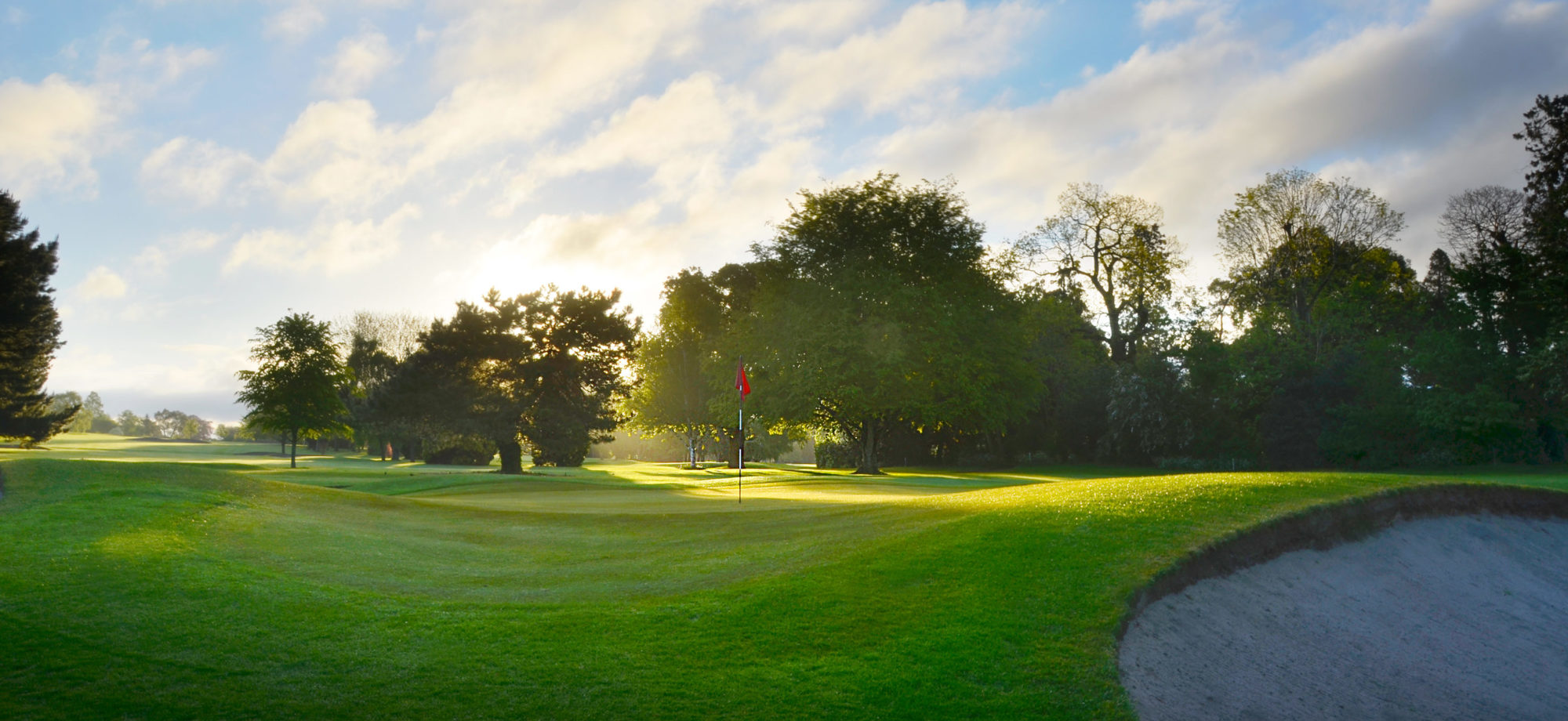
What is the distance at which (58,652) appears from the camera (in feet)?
25.1

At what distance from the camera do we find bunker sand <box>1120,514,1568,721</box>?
867 cm

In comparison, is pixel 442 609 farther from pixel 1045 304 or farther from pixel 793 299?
pixel 1045 304

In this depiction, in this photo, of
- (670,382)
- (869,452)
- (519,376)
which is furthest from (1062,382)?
(519,376)

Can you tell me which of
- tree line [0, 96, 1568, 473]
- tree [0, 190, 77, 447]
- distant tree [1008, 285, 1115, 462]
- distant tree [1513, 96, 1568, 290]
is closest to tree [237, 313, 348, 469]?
tree line [0, 96, 1568, 473]

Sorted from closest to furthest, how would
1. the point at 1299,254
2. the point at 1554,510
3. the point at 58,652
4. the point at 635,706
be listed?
1. the point at 635,706
2. the point at 58,652
3. the point at 1554,510
4. the point at 1299,254

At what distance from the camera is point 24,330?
52750mm

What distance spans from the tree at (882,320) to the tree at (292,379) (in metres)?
22.8

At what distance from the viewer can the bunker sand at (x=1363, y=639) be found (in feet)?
28.5

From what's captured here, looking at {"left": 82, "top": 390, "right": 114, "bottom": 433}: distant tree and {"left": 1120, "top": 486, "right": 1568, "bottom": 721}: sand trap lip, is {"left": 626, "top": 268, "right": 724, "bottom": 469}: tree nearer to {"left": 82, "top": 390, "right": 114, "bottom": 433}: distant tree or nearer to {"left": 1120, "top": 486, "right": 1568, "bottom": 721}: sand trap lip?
{"left": 1120, "top": 486, "right": 1568, "bottom": 721}: sand trap lip

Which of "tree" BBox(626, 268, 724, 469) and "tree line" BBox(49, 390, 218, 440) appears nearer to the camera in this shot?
"tree" BBox(626, 268, 724, 469)

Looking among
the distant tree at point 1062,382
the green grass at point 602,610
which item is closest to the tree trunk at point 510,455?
the distant tree at point 1062,382

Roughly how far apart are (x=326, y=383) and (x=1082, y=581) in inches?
1820

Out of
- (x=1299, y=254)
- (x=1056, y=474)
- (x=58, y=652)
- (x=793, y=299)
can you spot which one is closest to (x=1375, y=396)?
(x=1299, y=254)

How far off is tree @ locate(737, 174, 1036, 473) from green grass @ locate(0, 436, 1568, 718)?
A: 27541 millimetres
